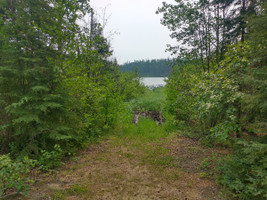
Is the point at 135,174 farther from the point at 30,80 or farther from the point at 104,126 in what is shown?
the point at 30,80

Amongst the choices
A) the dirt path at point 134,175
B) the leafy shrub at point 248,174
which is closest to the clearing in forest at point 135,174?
the dirt path at point 134,175

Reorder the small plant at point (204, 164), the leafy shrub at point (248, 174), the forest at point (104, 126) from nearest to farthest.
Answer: the leafy shrub at point (248, 174) < the forest at point (104, 126) < the small plant at point (204, 164)

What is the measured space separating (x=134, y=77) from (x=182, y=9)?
1469 centimetres

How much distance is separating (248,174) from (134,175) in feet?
8.65

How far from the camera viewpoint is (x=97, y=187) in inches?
145

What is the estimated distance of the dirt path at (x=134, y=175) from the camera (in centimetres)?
342

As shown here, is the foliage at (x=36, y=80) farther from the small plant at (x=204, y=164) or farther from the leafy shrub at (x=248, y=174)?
the leafy shrub at (x=248, y=174)

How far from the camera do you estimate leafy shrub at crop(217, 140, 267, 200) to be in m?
2.78

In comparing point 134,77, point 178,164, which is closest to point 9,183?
point 178,164

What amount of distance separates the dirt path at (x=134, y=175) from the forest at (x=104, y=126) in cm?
3

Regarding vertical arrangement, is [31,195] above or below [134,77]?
below

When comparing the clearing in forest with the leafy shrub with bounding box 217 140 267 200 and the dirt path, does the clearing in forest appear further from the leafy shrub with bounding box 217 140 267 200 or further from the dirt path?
the leafy shrub with bounding box 217 140 267 200

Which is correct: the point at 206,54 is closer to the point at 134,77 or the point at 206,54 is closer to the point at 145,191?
the point at 145,191

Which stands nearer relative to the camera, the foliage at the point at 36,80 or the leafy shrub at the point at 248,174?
the leafy shrub at the point at 248,174
